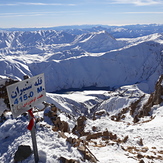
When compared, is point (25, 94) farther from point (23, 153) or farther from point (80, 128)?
point (80, 128)

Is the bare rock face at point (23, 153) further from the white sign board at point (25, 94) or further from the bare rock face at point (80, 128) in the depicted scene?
the bare rock face at point (80, 128)

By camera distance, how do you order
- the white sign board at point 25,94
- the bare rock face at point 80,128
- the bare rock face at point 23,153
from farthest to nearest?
the bare rock face at point 80,128, the bare rock face at point 23,153, the white sign board at point 25,94

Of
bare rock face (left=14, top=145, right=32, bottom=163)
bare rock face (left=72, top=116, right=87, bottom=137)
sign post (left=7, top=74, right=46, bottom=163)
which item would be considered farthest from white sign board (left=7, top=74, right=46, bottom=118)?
bare rock face (left=72, top=116, right=87, bottom=137)

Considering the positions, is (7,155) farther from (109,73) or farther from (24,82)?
→ (109,73)

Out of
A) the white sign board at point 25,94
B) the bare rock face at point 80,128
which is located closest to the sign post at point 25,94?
the white sign board at point 25,94

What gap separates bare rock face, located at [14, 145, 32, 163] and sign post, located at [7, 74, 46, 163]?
282 centimetres

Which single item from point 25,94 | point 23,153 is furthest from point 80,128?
point 25,94

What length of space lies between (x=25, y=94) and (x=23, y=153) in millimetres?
4433

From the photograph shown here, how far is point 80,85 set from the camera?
186 m

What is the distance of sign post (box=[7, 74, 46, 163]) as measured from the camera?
8.24 m

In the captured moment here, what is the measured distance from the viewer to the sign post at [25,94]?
8242mm

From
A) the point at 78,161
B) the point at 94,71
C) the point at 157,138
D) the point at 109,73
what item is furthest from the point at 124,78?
the point at 78,161

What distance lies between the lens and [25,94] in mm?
8734

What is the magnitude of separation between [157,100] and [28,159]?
35245 millimetres
